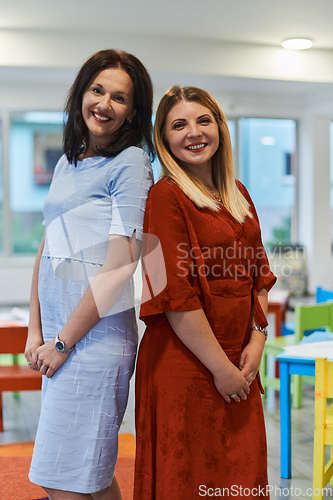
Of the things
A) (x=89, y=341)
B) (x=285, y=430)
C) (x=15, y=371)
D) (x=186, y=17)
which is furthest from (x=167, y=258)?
(x=186, y=17)

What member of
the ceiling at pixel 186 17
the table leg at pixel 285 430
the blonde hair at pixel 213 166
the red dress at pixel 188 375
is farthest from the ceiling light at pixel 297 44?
the red dress at pixel 188 375

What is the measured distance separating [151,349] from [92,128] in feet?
2.04

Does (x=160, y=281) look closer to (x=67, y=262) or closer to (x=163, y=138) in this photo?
(x=67, y=262)

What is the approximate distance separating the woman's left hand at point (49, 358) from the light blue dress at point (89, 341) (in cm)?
2

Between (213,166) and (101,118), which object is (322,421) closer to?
(213,166)

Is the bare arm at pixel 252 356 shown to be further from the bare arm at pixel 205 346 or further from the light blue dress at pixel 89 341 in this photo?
the light blue dress at pixel 89 341

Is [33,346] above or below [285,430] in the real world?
above

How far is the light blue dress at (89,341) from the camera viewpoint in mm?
1280

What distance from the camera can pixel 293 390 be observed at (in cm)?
319

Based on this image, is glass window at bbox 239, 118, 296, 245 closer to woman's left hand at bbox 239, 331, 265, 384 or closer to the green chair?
the green chair

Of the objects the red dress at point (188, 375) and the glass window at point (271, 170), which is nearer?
the red dress at point (188, 375)

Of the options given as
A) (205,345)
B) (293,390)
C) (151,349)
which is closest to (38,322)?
(151,349)

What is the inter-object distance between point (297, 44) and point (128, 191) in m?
5.40

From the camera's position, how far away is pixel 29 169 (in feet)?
25.0
